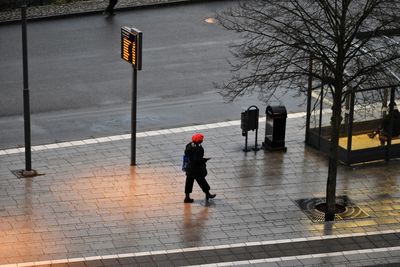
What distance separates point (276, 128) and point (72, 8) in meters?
14.1

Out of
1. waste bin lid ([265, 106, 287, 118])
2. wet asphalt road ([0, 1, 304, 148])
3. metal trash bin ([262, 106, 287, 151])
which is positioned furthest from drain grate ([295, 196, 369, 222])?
wet asphalt road ([0, 1, 304, 148])

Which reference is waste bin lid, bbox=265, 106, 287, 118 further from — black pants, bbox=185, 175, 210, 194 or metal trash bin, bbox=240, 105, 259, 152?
black pants, bbox=185, 175, 210, 194

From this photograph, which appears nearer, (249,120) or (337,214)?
(337,214)

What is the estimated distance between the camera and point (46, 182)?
938 inches

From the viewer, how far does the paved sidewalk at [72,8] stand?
121ft

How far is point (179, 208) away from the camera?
22531mm

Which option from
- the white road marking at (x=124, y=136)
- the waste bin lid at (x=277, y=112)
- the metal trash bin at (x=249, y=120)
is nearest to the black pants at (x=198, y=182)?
the metal trash bin at (x=249, y=120)

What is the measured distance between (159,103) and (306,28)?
8.71 meters

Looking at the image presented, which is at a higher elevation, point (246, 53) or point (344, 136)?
point (246, 53)

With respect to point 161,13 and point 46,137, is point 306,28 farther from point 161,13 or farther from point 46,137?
point 161,13

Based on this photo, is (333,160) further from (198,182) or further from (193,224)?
(193,224)

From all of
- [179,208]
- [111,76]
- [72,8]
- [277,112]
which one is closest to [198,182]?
[179,208]

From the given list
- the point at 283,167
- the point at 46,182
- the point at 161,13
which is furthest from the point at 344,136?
the point at 161,13

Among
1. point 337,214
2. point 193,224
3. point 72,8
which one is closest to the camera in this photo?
point 193,224
